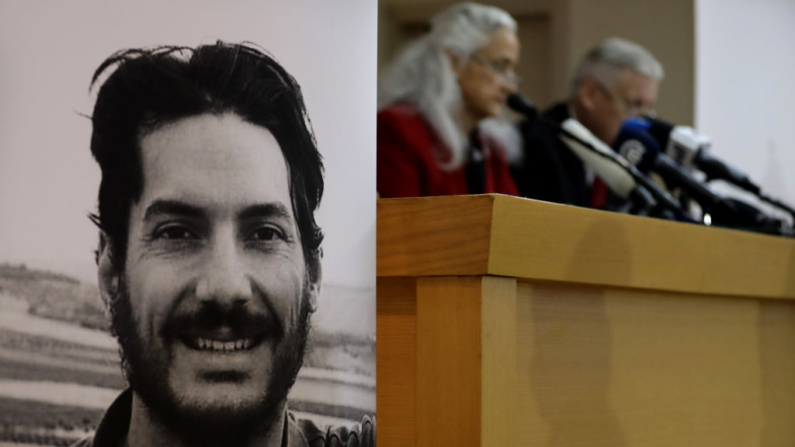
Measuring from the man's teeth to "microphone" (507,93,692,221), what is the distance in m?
0.84

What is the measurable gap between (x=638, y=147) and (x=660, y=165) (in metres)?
0.22

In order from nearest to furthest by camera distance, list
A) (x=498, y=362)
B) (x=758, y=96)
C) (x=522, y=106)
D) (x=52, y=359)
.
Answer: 1. (x=52, y=359)
2. (x=498, y=362)
3. (x=522, y=106)
4. (x=758, y=96)

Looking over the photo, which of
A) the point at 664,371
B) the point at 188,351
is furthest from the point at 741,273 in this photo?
the point at 188,351

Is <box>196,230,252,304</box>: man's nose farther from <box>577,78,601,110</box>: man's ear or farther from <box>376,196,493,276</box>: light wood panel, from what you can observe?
<box>577,78,601,110</box>: man's ear

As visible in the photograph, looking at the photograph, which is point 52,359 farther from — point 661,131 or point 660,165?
point 661,131

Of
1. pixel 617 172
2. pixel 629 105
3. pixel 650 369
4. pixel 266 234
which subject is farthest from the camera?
pixel 629 105

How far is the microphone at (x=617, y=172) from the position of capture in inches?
52.3

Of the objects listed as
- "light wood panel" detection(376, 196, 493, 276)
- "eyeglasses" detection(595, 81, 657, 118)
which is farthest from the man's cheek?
"eyeglasses" detection(595, 81, 657, 118)

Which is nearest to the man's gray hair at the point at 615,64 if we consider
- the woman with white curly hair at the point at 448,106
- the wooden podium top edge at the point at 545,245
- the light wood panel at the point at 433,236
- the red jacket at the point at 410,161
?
the woman with white curly hair at the point at 448,106

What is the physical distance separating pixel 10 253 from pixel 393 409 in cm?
37

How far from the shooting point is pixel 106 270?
21.7 inches

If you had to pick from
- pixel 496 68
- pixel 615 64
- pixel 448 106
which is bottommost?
pixel 448 106

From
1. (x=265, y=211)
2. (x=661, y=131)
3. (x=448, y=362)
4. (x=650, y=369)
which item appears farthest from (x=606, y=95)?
(x=265, y=211)

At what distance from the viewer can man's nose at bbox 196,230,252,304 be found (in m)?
0.59
